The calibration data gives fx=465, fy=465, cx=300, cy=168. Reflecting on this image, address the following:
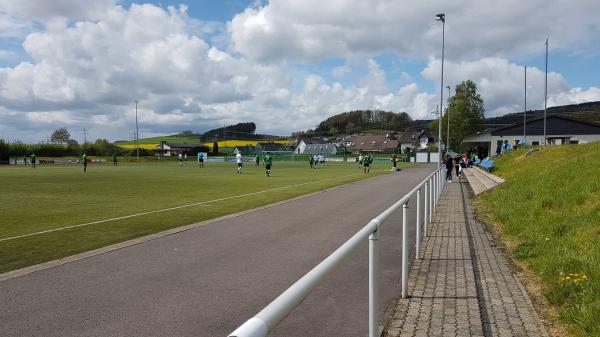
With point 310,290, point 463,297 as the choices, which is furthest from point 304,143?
point 310,290

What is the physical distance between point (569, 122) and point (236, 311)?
198ft

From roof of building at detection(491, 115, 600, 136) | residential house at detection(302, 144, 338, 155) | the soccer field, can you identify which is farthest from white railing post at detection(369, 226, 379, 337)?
residential house at detection(302, 144, 338, 155)

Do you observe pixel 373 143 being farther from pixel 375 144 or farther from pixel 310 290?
pixel 310 290

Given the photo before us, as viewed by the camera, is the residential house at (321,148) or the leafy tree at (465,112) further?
the residential house at (321,148)

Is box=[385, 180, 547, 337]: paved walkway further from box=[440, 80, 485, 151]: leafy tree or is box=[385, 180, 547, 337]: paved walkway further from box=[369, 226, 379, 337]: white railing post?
box=[440, 80, 485, 151]: leafy tree

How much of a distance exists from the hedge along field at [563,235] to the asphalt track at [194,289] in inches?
70.0

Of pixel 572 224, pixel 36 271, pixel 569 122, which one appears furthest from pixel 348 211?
pixel 569 122

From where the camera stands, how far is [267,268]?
21.1ft

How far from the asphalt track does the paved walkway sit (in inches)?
13.7

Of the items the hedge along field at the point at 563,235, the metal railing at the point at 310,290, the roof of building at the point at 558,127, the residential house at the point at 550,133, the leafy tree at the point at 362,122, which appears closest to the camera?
the metal railing at the point at 310,290

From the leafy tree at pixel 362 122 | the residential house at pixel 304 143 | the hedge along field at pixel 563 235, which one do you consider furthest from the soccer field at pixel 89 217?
the leafy tree at pixel 362 122

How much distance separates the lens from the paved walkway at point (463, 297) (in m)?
4.24

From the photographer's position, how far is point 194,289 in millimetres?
5422

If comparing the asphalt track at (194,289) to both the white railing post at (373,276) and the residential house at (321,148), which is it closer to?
the white railing post at (373,276)
